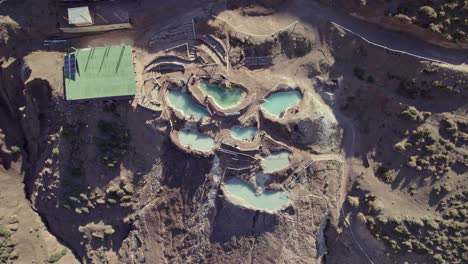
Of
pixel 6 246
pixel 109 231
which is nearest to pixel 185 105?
pixel 109 231

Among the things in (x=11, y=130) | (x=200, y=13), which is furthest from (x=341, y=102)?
(x=11, y=130)

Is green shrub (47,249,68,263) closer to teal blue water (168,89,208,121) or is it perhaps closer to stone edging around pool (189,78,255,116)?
teal blue water (168,89,208,121)

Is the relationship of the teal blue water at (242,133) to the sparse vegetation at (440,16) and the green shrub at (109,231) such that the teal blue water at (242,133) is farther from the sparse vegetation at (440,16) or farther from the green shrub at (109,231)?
the sparse vegetation at (440,16)

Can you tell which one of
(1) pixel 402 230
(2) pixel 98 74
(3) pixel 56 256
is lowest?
(3) pixel 56 256

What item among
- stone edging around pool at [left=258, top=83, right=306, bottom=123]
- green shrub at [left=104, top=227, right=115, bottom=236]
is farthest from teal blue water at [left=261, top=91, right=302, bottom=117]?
green shrub at [left=104, top=227, right=115, bottom=236]

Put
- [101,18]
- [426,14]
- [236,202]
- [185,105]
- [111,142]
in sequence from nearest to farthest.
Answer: [426,14] → [101,18] → [236,202] → [111,142] → [185,105]

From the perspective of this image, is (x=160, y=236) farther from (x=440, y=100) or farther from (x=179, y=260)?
(x=440, y=100)

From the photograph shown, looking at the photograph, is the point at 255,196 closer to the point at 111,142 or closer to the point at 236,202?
the point at 236,202
